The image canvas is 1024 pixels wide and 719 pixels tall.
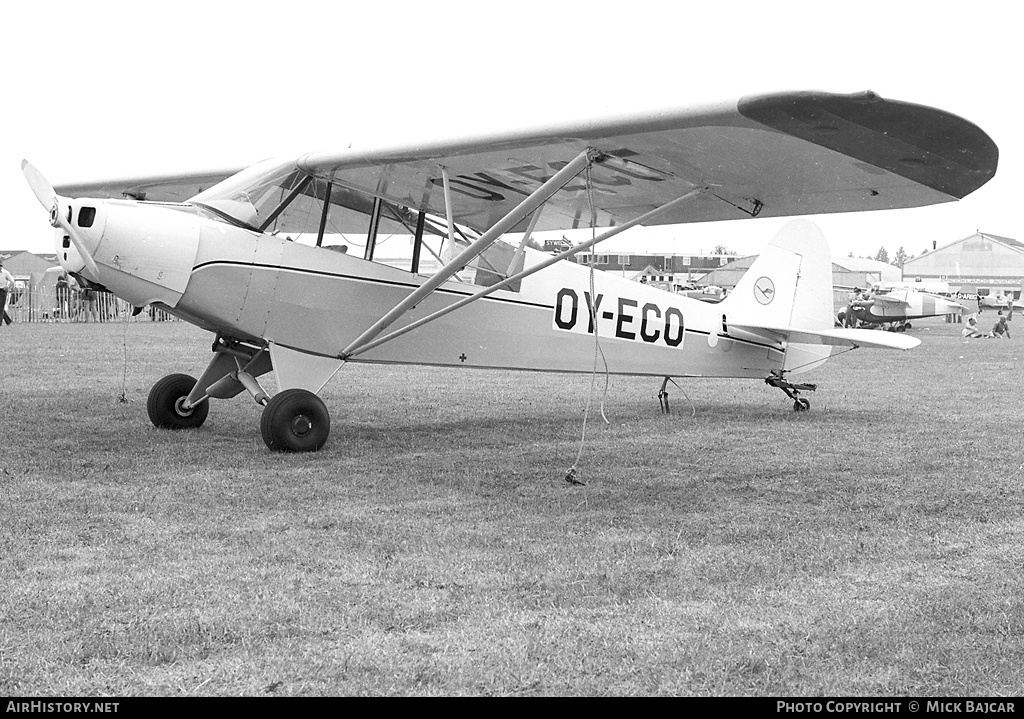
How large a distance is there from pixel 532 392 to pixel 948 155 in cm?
740

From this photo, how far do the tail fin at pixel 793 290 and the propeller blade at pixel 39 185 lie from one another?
658 cm

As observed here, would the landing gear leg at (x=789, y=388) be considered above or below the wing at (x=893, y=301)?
below

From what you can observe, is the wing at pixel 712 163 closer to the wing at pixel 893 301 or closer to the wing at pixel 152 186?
the wing at pixel 152 186

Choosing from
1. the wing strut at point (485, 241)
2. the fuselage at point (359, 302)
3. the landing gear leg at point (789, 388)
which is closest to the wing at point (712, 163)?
the wing strut at point (485, 241)

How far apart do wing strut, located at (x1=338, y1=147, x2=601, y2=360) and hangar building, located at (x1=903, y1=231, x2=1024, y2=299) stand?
303ft

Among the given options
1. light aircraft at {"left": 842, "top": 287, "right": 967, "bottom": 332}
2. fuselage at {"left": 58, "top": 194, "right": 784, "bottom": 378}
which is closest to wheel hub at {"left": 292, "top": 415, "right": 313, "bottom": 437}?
fuselage at {"left": 58, "top": 194, "right": 784, "bottom": 378}

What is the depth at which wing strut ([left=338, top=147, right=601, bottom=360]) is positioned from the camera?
605 centimetres

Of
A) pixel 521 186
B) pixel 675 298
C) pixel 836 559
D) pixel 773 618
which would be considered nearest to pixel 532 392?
pixel 675 298

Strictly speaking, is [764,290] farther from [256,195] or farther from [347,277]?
[256,195]

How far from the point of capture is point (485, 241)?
6629 millimetres

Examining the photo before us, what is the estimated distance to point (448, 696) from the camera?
2840 millimetres

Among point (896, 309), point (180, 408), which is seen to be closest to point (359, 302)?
point (180, 408)

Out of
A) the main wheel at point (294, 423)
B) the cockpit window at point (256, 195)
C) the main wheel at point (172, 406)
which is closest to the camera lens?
the main wheel at point (294, 423)

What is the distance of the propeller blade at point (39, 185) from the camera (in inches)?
270
